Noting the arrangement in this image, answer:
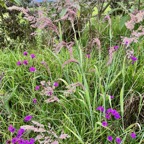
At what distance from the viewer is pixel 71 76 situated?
214 cm

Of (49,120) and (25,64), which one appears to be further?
(25,64)

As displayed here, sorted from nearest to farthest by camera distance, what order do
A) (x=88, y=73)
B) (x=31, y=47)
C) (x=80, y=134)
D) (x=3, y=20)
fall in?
(x=80, y=134) → (x=88, y=73) → (x=31, y=47) → (x=3, y=20)

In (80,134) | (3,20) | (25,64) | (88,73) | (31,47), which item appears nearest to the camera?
(80,134)

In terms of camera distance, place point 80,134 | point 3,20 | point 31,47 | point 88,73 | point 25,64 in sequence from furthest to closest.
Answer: point 3,20 < point 31,47 < point 25,64 < point 88,73 < point 80,134

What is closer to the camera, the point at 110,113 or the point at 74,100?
the point at 110,113

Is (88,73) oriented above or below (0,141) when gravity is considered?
above

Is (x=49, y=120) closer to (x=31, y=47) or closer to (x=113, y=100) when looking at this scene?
(x=113, y=100)

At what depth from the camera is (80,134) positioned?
1689mm

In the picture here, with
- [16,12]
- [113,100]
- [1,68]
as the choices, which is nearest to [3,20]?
[16,12]

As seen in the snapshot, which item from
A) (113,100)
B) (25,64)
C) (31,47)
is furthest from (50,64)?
(31,47)

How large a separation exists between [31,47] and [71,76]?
1.13m

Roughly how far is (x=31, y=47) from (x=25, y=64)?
97cm

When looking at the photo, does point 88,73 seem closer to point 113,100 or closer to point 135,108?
point 113,100

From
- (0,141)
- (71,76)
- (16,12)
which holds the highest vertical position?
(16,12)
